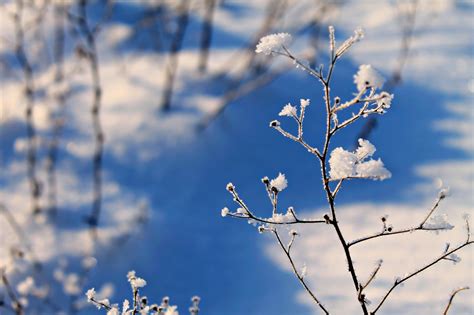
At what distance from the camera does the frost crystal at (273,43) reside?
0.99 meters

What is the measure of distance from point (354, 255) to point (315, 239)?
25 centimetres

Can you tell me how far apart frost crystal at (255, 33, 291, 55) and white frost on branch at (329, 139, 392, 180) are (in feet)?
0.77

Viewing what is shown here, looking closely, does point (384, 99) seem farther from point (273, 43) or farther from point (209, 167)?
point (209, 167)

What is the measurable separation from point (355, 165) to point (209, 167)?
8.03 ft

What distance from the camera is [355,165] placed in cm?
103

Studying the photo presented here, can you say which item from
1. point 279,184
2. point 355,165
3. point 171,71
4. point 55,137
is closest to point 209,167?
point 171,71

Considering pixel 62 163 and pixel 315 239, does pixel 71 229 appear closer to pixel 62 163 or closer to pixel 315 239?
pixel 62 163

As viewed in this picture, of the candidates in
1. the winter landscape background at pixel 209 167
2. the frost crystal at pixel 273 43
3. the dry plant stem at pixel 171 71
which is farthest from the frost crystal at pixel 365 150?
the dry plant stem at pixel 171 71

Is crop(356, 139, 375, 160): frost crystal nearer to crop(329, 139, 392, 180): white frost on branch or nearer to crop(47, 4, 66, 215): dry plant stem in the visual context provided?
crop(329, 139, 392, 180): white frost on branch

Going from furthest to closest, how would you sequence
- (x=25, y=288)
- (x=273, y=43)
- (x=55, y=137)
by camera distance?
(x=55, y=137) < (x=25, y=288) < (x=273, y=43)

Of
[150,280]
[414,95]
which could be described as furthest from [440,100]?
[150,280]

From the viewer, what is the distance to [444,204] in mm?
3293

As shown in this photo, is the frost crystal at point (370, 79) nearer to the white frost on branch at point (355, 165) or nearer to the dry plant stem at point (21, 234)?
the white frost on branch at point (355, 165)

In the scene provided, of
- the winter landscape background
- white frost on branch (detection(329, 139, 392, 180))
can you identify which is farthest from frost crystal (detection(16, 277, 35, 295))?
white frost on branch (detection(329, 139, 392, 180))
